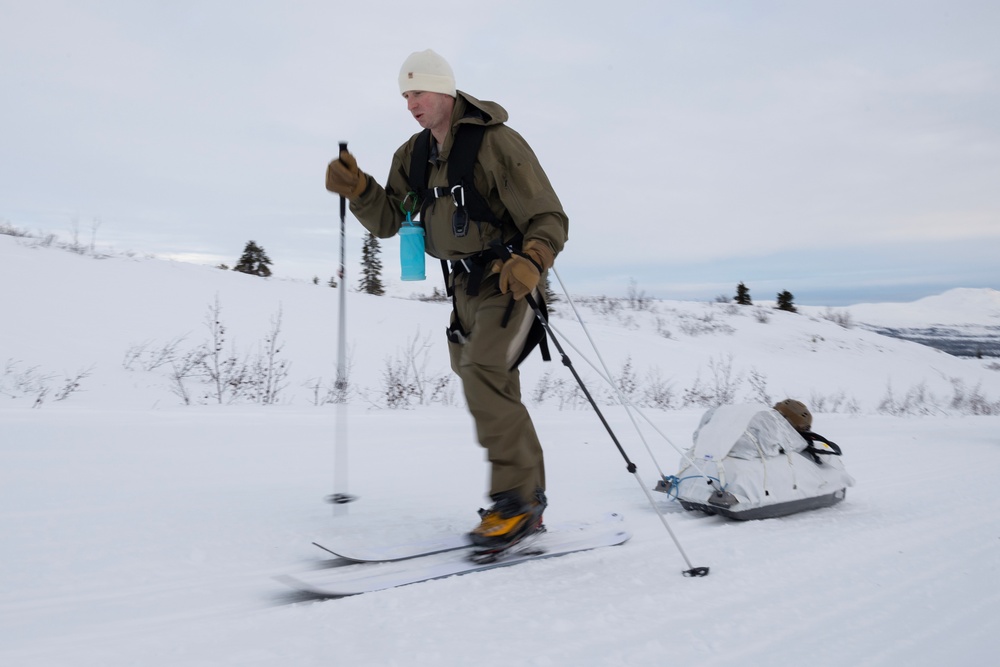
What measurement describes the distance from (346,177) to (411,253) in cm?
46

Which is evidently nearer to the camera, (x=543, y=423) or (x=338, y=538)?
(x=338, y=538)

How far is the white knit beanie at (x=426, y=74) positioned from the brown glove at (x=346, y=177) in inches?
16.2

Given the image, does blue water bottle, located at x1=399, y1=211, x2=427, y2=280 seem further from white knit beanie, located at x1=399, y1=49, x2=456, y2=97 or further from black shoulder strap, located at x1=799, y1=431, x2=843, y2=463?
black shoulder strap, located at x1=799, y1=431, x2=843, y2=463

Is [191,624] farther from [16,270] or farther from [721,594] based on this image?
[16,270]

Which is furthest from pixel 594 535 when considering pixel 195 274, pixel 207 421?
pixel 195 274

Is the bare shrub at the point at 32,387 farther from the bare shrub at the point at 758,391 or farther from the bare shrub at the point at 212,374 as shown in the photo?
the bare shrub at the point at 758,391

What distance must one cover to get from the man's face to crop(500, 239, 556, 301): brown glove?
0.75 meters

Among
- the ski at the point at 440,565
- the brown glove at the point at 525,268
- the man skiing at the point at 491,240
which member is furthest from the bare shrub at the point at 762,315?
the brown glove at the point at 525,268

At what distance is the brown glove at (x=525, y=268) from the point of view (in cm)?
260

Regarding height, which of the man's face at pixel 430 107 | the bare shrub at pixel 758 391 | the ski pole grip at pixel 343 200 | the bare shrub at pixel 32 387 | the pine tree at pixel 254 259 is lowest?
the bare shrub at pixel 758 391

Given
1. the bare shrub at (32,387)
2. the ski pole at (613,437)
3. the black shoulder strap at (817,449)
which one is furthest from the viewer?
the bare shrub at (32,387)

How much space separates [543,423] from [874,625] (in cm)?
424

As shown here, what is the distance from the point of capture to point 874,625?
2.09 metres

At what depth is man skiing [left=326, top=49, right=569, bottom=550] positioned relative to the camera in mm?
2781
